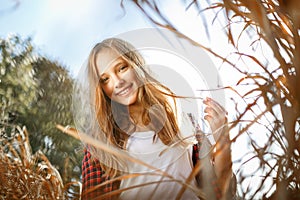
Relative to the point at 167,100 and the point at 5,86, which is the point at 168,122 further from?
the point at 5,86

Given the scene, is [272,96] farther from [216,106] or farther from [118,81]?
[118,81]

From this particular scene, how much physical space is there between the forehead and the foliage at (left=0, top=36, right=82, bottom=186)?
224 cm

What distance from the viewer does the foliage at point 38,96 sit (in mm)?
3213

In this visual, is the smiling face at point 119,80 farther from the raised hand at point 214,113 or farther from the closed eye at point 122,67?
the raised hand at point 214,113

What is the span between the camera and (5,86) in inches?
130

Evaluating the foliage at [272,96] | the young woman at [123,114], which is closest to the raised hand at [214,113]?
the young woman at [123,114]

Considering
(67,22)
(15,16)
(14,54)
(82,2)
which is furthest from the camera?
(14,54)

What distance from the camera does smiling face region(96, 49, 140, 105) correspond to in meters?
0.87

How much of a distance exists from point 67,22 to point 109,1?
1072 millimetres

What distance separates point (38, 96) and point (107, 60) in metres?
2.68

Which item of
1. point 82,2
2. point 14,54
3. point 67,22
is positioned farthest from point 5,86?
point 82,2

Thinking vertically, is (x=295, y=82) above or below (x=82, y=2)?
below

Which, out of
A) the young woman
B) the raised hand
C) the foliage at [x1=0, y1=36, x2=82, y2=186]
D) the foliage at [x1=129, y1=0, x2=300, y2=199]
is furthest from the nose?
the foliage at [x1=0, y1=36, x2=82, y2=186]

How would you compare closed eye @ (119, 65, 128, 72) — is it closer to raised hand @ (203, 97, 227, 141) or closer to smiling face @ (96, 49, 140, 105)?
smiling face @ (96, 49, 140, 105)
